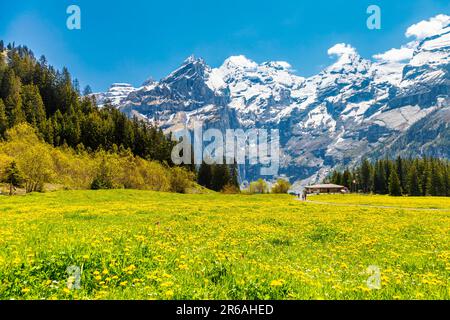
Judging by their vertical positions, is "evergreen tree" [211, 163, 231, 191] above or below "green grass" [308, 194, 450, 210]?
above

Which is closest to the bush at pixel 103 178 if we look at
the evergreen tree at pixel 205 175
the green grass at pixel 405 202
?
the green grass at pixel 405 202

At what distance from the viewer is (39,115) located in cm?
13475

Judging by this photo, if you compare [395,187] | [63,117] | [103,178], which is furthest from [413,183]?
[63,117]

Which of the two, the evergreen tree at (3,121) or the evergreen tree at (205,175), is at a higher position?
the evergreen tree at (3,121)

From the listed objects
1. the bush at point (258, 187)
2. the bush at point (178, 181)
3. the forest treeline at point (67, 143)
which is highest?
the forest treeline at point (67, 143)

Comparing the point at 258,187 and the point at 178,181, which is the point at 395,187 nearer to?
the point at 258,187

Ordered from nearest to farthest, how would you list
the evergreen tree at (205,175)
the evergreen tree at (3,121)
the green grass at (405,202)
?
the green grass at (405,202), the evergreen tree at (3,121), the evergreen tree at (205,175)

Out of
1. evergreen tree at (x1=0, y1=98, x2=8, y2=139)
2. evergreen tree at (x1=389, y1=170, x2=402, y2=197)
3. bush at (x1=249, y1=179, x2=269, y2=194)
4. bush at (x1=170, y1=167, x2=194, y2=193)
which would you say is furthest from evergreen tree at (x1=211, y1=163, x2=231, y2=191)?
evergreen tree at (x1=0, y1=98, x2=8, y2=139)

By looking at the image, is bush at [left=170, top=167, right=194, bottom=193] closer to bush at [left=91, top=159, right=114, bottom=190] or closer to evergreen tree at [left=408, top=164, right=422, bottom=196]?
bush at [left=91, top=159, right=114, bottom=190]

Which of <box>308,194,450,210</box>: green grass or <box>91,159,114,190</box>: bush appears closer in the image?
<box>308,194,450,210</box>: green grass

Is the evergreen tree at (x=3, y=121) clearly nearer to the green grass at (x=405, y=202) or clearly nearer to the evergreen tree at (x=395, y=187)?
the green grass at (x=405, y=202)

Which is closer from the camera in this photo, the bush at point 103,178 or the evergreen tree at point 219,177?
the bush at point 103,178

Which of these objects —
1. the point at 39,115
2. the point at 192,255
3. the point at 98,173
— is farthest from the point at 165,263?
the point at 39,115
